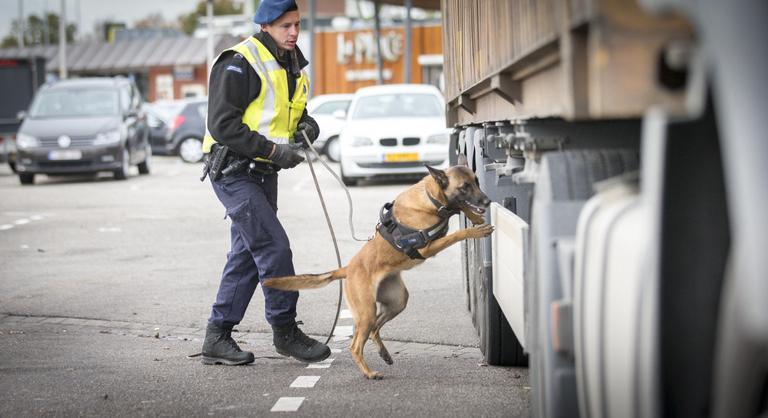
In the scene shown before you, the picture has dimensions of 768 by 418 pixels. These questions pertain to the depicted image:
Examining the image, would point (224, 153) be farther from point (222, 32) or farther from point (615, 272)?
point (222, 32)

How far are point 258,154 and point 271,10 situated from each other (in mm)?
788

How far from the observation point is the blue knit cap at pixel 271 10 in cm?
698

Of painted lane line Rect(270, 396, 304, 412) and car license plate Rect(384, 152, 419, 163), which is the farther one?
car license plate Rect(384, 152, 419, 163)

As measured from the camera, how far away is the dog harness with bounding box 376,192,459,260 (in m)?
6.80

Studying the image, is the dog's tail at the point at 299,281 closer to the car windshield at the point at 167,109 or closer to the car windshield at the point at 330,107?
the car windshield at the point at 330,107

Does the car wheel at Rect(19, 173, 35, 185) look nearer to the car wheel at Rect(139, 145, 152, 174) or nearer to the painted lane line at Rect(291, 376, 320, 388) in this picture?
the car wheel at Rect(139, 145, 152, 174)

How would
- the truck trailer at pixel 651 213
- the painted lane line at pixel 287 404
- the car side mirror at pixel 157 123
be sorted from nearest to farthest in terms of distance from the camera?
the truck trailer at pixel 651 213
the painted lane line at pixel 287 404
the car side mirror at pixel 157 123

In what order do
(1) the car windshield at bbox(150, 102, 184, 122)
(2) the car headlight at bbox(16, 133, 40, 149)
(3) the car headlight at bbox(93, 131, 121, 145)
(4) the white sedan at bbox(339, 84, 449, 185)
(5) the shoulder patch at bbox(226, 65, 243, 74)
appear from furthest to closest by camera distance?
(1) the car windshield at bbox(150, 102, 184, 122) < (3) the car headlight at bbox(93, 131, 121, 145) < (2) the car headlight at bbox(16, 133, 40, 149) < (4) the white sedan at bbox(339, 84, 449, 185) < (5) the shoulder patch at bbox(226, 65, 243, 74)

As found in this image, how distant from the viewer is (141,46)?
74.3m

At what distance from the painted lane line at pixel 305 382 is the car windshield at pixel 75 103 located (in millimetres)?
19566

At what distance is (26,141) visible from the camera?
2469cm

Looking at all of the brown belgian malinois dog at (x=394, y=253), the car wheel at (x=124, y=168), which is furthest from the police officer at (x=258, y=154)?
the car wheel at (x=124, y=168)

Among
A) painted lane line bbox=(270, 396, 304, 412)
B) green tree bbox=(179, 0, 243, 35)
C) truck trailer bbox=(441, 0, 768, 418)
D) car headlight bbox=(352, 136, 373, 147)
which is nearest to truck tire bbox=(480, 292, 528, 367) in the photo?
painted lane line bbox=(270, 396, 304, 412)

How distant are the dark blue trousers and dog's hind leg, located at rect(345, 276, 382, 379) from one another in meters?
0.46
